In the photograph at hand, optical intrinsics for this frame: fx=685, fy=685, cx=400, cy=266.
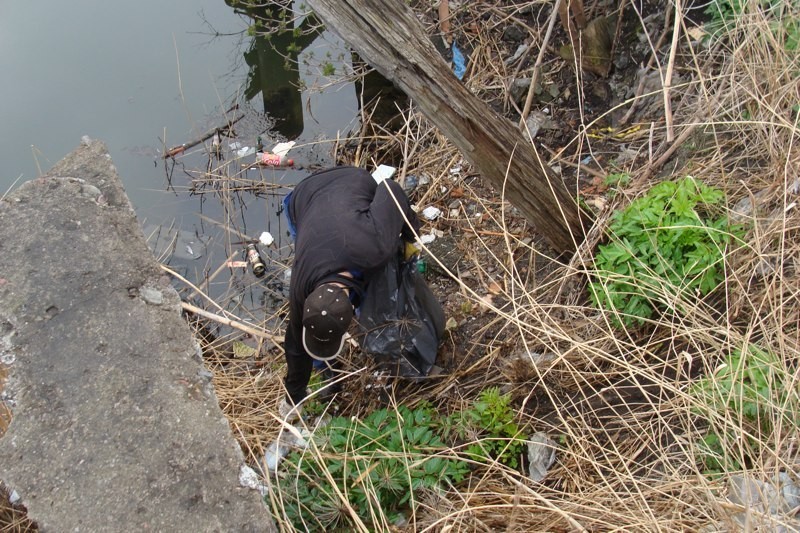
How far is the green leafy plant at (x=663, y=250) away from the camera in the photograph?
306cm

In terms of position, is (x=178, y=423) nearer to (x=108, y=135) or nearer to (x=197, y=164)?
(x=197, y=164)

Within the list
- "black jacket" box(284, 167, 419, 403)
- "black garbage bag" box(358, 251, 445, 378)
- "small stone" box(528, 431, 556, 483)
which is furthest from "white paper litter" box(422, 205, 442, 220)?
"small stone" box(528, 431, 556, 483)

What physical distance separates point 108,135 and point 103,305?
454 cm

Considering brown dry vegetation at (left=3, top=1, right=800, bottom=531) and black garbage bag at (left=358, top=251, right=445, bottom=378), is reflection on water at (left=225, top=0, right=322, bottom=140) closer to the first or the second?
brown dry vegetation at (left=3, top=1, right=800, bottom=531)

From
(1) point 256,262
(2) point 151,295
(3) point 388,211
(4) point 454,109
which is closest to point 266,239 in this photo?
(1) point 256,262

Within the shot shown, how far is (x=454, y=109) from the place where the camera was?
2998mm

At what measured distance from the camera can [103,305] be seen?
8.12ft

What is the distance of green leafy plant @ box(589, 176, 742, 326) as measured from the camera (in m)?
3.06

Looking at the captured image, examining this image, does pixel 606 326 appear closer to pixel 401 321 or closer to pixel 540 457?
pixel 540 457

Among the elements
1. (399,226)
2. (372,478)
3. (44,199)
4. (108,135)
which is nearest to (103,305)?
(44,199)

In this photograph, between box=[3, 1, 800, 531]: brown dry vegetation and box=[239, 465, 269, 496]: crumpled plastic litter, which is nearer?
box=[239, 465, 269, 496]: crumpled plastic litter

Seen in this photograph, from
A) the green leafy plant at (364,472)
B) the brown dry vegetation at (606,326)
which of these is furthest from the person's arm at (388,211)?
the green leafy plant at (364,472)

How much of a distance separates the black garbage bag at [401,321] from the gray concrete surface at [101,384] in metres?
1.30

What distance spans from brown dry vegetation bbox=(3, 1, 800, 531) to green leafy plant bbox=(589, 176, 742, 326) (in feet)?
0.32
